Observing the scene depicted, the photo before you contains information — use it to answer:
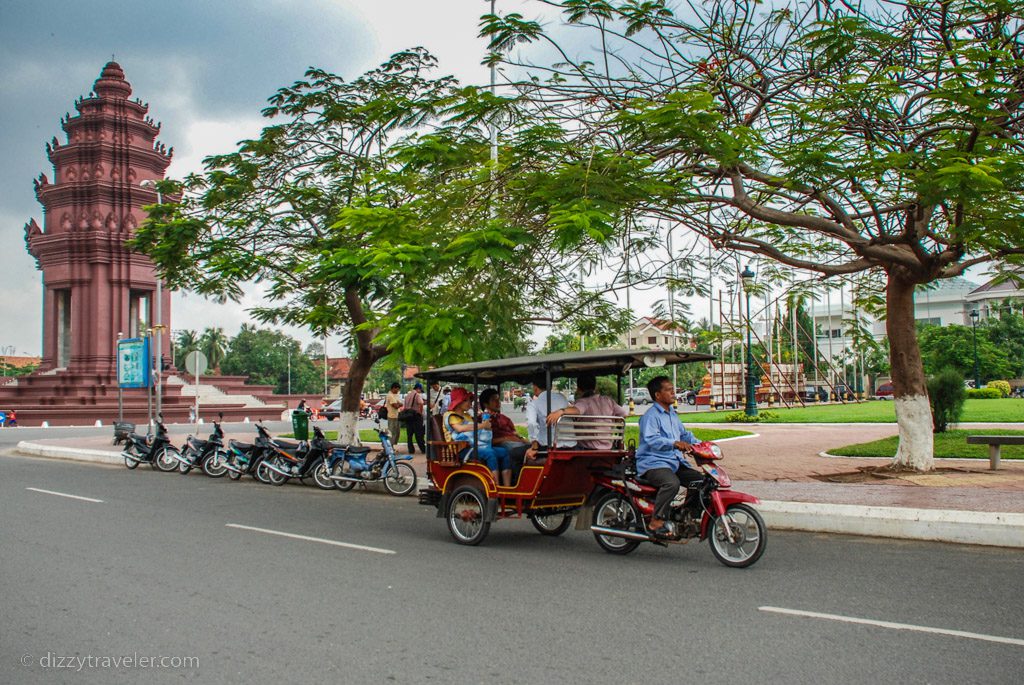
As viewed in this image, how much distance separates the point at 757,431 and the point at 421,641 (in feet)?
74.5

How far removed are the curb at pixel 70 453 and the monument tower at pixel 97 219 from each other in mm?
22219

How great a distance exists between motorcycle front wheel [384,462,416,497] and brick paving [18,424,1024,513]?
2292 millimetres

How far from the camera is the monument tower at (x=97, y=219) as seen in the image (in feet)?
156

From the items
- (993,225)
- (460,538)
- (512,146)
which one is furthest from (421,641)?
(993,225)

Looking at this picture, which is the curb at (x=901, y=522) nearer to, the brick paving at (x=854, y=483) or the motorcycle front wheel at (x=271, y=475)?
the brick paving at (x=854, y=483)

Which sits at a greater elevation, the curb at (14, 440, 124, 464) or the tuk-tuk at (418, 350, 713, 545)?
the tuk-tuk at (418, 350, 713, 545)

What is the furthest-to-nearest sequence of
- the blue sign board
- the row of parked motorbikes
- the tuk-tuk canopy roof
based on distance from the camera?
the blue sign board → the row of parked motorbikes → the tuk-tuk canopy roof

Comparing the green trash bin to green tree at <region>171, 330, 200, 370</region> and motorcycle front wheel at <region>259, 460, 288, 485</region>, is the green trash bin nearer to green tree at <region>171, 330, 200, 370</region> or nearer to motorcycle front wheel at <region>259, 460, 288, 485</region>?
motorcycle front wheel at <region>259, 460, 288, 485</region>

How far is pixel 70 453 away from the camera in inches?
953

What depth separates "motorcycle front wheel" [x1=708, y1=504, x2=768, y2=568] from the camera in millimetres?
7789

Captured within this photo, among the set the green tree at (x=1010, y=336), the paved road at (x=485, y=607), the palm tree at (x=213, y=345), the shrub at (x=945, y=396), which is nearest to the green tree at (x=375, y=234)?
the paved road at (x=485, y=607)

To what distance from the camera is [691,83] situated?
12.9 meters
